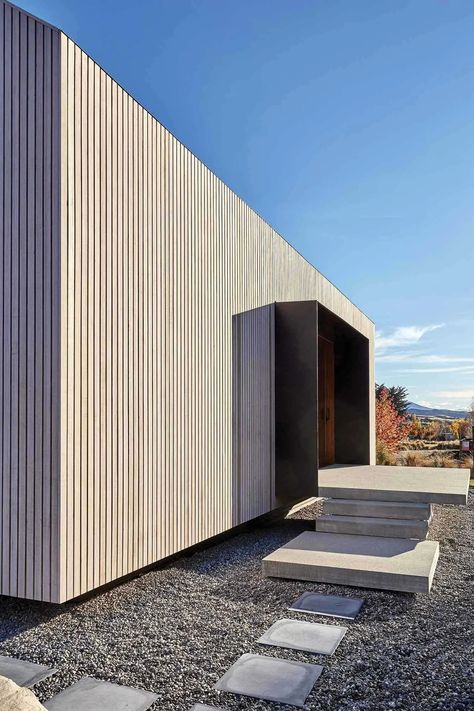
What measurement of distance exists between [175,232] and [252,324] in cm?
191

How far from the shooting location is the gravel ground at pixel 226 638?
255 cm

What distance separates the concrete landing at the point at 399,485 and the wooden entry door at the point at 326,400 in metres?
1.89

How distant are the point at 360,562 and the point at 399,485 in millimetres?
2210

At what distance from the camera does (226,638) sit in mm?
3232

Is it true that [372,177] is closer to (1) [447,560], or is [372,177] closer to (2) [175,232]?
(2) [175,232]

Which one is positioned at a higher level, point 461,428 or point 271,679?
point 461,428

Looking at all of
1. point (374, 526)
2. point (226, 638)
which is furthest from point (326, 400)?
point (226, 638)

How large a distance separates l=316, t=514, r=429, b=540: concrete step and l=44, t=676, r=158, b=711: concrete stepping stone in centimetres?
345

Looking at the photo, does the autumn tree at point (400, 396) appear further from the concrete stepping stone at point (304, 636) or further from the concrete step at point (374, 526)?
the concrete stepping stone at point (304, 636)

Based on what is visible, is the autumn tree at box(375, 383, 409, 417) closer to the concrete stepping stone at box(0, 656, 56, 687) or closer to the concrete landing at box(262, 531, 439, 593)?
the concrete landing at box(262, 531, 439, 593)

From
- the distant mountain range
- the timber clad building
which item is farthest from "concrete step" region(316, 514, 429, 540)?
the distant mountain range

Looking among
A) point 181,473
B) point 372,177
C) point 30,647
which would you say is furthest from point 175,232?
point 372,177

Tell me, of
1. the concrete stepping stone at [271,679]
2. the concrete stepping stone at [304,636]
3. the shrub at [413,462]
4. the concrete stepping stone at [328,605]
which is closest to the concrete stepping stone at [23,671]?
the concrete stepping stone at [271,679]

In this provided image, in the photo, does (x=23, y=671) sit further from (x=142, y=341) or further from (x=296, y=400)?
(x=296, y=400)
